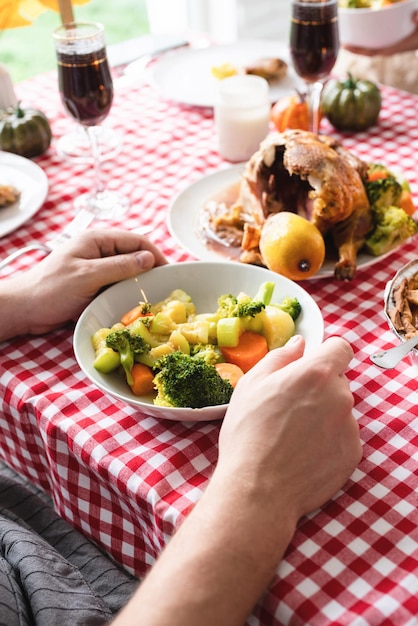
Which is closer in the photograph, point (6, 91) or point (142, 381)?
point (142, 381)

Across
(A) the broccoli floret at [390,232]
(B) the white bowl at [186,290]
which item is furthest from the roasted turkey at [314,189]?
(B) the white bowl at [186,290]

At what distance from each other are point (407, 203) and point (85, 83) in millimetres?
753

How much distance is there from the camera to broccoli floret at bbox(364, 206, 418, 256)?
1.37m

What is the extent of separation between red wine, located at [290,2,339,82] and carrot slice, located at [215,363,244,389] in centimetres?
99

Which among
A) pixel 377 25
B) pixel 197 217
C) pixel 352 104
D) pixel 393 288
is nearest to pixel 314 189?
pixel 197 217

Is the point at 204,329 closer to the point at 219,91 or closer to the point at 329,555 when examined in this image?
the point at 329,555

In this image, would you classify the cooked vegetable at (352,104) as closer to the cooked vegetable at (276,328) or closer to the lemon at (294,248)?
the lemon at (294,248)

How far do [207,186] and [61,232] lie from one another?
0.36 meters

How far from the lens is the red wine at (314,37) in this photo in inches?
66.7

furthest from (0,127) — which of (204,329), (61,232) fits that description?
(204,329)

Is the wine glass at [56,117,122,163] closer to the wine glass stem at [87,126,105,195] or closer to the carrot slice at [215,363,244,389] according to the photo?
the wine glass stem at [87,126,105,195]

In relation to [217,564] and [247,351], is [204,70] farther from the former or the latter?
[217,564]

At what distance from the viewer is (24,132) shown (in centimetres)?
190

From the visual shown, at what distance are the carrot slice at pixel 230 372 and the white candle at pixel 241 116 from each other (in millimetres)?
903
